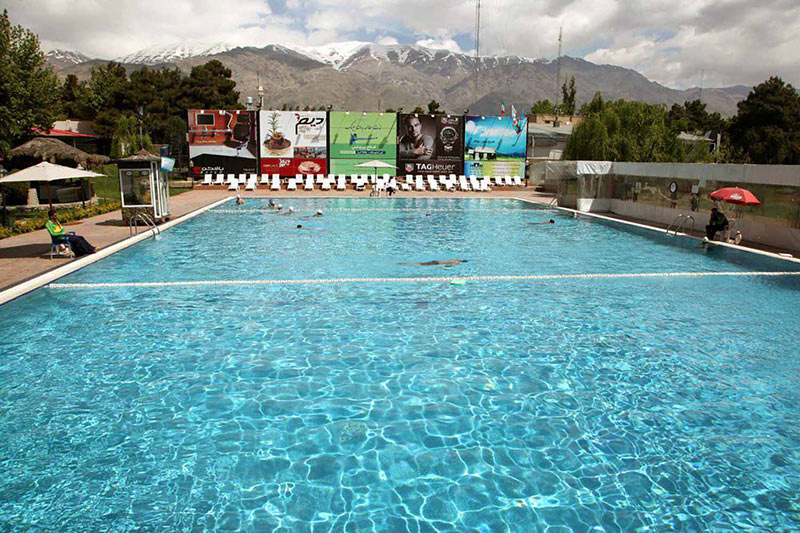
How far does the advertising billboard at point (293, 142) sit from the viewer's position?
1449 inches

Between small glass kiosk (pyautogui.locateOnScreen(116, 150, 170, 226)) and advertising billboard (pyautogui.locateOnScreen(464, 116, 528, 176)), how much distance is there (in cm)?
2458

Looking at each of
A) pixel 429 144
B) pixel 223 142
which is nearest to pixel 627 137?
pixel 429 144

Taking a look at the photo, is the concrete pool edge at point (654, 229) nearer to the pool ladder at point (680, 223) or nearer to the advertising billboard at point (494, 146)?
the pool ladder at point (680, 223)

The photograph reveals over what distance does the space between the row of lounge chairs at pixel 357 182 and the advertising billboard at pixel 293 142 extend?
0.77 metres

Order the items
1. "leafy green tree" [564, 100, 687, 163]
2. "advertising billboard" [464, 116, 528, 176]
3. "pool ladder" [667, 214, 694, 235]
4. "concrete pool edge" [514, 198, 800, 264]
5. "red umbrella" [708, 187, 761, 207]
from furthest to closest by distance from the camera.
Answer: "advertising billboard" [464, 116, 528, 176]
"leafy green tree" [564, 100, 687, 163]
"pool ladder" [667, 214, 694, 235]
"red umbrella" [708, 187, 761, 207]
"concrete pool edge" [514, 198, 800, 264]

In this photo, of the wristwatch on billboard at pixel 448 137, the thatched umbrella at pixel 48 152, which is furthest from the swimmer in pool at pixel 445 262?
the wristwatch on billboard at pixel 448 137

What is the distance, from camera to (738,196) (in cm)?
1534

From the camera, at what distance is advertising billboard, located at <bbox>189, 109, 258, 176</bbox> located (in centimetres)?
3634

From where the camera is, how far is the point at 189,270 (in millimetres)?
12477

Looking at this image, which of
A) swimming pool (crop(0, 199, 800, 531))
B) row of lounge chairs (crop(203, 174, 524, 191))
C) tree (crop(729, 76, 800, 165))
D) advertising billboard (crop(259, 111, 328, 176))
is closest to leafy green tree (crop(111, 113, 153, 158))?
row of lounge chairs (crop(203, 174, 524, 191))

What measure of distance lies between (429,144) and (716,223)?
2436 centimetres

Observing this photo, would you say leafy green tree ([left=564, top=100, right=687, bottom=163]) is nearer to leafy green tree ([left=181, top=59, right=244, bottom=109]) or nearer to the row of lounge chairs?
the row of lounge chairs

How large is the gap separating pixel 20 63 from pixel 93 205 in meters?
5.42

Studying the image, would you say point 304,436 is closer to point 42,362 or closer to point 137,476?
point 137,476
